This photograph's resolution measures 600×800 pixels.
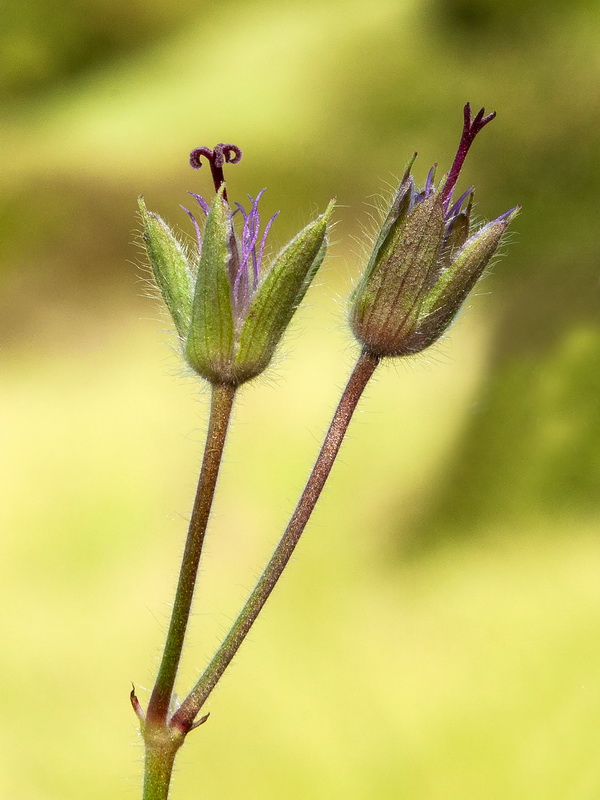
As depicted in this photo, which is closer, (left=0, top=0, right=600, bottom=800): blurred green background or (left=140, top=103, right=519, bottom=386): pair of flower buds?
(left=140, top=103, right=519, bottom=386): pair of flower buds

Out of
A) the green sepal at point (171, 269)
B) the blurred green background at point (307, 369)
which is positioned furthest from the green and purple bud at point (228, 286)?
the blurred green background at point (307, 369)

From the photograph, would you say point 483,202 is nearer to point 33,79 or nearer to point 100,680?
point 33,79

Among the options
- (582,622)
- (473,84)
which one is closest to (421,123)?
(473,84)

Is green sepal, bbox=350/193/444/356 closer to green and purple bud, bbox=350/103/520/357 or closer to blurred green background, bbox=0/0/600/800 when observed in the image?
green and purple bud, bbox=350/103/520/357

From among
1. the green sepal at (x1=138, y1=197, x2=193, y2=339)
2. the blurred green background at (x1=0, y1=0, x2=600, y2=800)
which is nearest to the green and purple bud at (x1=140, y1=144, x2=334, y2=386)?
the green sepal at (x1=138, y1=197, x2=193, y2=339)

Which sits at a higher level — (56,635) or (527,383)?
(527,383)

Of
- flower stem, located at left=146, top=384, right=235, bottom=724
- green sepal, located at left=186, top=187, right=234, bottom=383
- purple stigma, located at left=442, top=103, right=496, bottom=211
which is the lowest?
flower stem, located at left=146, top=384, right=235, bottom=724

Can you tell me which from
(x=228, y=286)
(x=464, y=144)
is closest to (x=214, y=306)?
(x=228, y=286)

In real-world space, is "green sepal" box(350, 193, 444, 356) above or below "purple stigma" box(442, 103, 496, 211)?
below

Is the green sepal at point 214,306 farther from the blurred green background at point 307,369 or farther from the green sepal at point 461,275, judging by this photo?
the blurred green background at point 307,369
